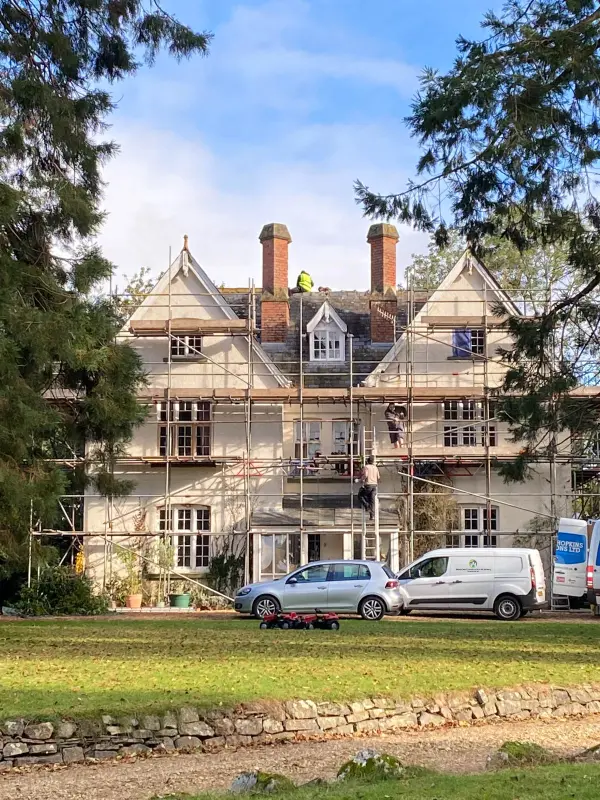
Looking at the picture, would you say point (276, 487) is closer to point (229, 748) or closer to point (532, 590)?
point (532, 590)

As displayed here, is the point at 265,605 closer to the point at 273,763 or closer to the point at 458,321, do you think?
the point at 458,321

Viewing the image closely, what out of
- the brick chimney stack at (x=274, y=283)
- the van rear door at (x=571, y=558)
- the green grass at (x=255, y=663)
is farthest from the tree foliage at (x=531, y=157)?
the brick chimney stack at (x=274, y=283)

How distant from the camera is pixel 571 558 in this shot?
32.9m

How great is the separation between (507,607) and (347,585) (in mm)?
5113

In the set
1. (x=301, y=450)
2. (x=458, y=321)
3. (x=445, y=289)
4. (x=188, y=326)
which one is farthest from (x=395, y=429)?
(x=188, y=326)

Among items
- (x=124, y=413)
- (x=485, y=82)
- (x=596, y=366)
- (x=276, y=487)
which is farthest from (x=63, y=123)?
(x=276, y=487)

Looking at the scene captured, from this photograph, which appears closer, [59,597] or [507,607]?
[507,607]

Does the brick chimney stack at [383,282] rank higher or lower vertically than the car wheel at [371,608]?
higher

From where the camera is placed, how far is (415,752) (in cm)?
1136

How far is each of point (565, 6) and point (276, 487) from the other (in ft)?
79.1

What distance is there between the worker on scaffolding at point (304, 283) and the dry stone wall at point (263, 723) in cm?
3052

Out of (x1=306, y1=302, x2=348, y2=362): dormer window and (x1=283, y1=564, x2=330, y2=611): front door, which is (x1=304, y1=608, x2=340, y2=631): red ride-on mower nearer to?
(x1=283, y1=564, x2=330, y2=611): front door

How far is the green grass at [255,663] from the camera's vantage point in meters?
12.3

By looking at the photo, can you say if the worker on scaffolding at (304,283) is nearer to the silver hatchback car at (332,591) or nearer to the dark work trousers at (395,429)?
the dark work trousers at (395,429)
